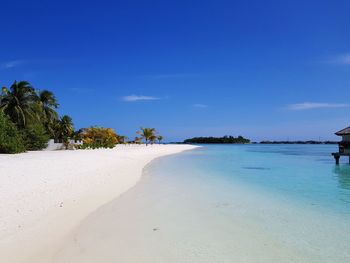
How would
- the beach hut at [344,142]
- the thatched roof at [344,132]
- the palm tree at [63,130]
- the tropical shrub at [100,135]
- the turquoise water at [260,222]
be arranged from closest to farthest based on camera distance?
1. the turquoise water at [260,222]
2. the thatched roof at [344,132]
3. the beach hut at [344,142]
4. the palm tree at [63,130]
5. the tropical shrub at [100,135]

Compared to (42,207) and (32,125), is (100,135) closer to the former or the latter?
(32,125)

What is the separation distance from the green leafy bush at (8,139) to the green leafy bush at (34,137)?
11.3 feet

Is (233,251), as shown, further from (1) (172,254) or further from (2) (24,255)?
(2) (24,255)

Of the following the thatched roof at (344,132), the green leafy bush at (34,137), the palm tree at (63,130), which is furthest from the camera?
the palm tree at (63,130)

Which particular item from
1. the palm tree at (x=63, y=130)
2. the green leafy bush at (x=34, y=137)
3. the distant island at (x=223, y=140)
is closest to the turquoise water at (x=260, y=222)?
the green leafy bush at (x=34, y=137)

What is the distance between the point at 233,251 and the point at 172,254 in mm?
1032

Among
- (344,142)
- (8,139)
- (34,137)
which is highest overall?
(34,137)

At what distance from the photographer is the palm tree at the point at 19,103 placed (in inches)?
1149

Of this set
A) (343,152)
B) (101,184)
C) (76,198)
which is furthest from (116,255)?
(343,152)

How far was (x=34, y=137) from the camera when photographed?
28984mm

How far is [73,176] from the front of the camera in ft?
38.7

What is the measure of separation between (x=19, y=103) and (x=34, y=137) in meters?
3.81

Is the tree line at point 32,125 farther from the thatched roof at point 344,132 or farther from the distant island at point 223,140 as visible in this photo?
the distant island at point 223,140

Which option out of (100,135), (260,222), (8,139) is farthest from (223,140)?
(260,222)
